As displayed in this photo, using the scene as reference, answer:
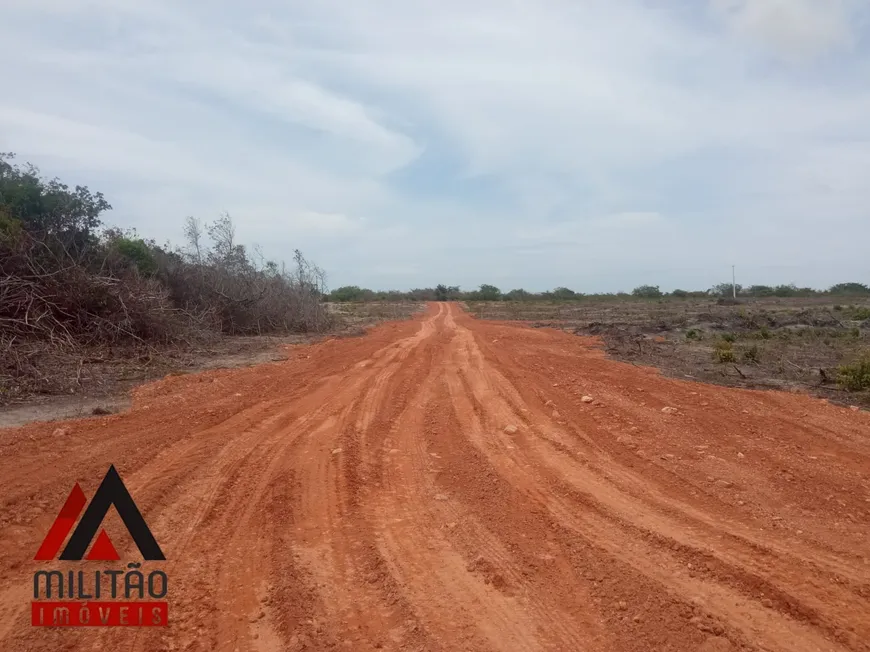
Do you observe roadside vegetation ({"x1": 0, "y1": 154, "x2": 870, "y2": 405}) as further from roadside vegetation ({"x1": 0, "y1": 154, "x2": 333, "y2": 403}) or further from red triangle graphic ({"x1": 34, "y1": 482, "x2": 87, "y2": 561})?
red triangle graphic ({"x1": 34, "y1": 482, "x2": 87, "y2": 561})

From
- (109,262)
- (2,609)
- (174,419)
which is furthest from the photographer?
(109,262)

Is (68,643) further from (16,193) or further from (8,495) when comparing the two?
(16,193)

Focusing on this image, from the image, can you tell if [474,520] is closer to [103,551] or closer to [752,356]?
[103,551]

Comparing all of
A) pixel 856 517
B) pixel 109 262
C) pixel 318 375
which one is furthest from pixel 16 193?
pixel 856 517

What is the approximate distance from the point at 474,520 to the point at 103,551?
2.67m

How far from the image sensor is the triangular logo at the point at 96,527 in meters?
4.16

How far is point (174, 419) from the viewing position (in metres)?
8.00

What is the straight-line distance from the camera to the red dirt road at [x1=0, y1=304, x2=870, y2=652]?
3338 millimetres

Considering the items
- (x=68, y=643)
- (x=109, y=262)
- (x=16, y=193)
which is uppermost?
(x=16, y=193)

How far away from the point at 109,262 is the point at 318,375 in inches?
312

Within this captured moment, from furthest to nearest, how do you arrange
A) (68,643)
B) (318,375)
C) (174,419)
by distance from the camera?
1. (318,375)
2. (174,419)
3. (68,643)

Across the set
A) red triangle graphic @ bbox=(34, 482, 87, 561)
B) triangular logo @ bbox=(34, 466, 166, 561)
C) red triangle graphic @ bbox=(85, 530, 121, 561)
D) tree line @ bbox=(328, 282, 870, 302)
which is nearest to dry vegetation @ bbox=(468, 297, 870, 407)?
triangular logo @ bbox=(34, 466, 166, 561)

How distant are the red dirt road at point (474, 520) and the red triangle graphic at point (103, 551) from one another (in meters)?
0.07

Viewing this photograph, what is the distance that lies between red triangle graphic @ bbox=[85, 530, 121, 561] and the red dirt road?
7cm
